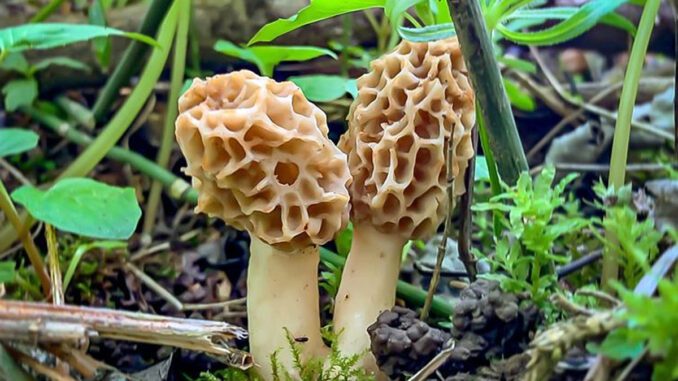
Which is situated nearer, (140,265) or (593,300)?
(593,300)

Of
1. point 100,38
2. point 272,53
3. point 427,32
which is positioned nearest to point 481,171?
point 427,32

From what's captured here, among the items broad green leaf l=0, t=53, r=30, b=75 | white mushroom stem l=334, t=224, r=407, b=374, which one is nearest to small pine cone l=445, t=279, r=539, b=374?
white mushroom stem l=334, t=224, r=407, b=374

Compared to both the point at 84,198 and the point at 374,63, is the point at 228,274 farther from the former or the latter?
the point at 374,63

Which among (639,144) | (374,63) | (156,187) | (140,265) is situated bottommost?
(140,265)

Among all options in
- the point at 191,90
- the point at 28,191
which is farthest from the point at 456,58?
the point at 28,191

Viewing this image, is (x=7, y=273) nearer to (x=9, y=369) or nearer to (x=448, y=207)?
(x=9, y=369)

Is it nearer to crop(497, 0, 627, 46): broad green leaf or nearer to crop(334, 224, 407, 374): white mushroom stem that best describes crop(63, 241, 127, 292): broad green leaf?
crop(334, 224, 407, 374): white mushroom stem

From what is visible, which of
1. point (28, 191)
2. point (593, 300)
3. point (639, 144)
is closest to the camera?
point (593, 300)

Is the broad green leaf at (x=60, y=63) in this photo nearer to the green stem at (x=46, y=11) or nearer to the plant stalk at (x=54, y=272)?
the green stem at (x=46, y=11)
